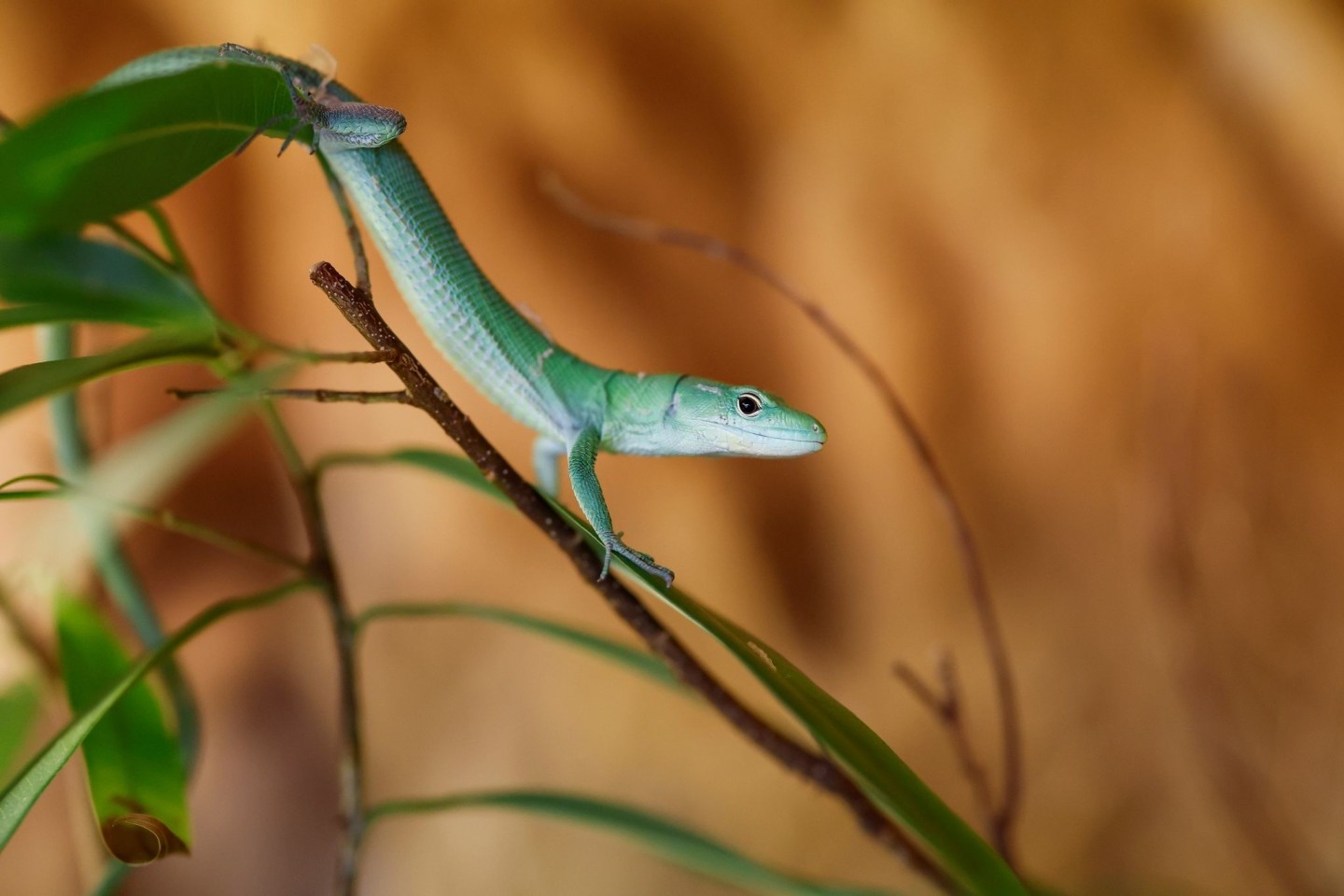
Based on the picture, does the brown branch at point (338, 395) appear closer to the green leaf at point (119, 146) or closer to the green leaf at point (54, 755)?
the green leaf at point (119, 146)

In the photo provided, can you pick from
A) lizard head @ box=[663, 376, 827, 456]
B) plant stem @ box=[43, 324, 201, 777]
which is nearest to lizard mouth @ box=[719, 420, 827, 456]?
lizard head @ box=[663, 376, 827, 456]

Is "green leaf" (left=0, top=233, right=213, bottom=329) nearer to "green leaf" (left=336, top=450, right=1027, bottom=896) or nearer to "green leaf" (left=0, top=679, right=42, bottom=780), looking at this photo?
"green leaf" (left=336, top=450, right=1027, bottom=896)

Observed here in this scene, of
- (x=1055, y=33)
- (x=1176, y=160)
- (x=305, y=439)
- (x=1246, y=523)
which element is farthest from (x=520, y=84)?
(x=1246, y=523)

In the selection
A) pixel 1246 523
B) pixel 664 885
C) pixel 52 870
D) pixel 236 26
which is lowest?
pixel 664 885

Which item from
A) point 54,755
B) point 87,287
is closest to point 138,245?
point 87,287

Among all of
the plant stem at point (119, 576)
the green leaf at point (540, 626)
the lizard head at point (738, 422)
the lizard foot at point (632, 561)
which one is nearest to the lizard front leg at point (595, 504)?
the lizard foot at point (632, 561)

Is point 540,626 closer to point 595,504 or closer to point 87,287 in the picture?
point 595,504

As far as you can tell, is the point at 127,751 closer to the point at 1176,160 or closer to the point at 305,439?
the point at 305,439
